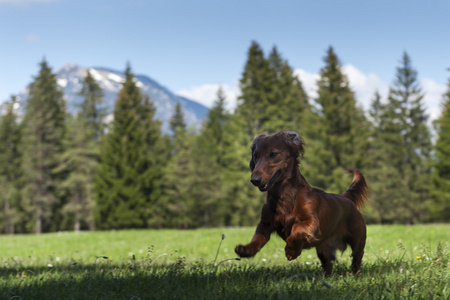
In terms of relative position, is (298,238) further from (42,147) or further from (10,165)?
(10,165)

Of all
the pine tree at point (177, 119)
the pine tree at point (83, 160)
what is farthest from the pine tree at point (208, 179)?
the pine tree at point (83, 160)

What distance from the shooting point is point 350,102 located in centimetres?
3647

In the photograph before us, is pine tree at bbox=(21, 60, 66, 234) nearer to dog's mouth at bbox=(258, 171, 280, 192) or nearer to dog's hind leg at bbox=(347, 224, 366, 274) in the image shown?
dog's hind leg at bbox=(347, 224, 366, 274)

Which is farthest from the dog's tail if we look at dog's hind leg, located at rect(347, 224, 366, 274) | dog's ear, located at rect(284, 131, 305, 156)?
dog's ear, located at rect(284, 131, 305, 156)

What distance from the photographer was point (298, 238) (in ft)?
11.3

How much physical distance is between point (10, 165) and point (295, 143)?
46.5m

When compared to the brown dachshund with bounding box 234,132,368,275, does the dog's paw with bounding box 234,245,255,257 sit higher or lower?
lower

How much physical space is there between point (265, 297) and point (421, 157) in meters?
45.9

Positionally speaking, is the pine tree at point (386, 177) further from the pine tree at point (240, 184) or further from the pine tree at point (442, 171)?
the pine tree at point (240, 184)

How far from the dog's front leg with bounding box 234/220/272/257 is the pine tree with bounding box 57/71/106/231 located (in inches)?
1559

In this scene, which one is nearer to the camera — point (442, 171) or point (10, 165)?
point (442, 171)

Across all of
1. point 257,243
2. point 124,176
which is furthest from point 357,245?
point 124,176

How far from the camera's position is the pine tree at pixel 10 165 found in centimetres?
4294

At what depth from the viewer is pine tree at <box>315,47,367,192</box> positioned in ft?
119
